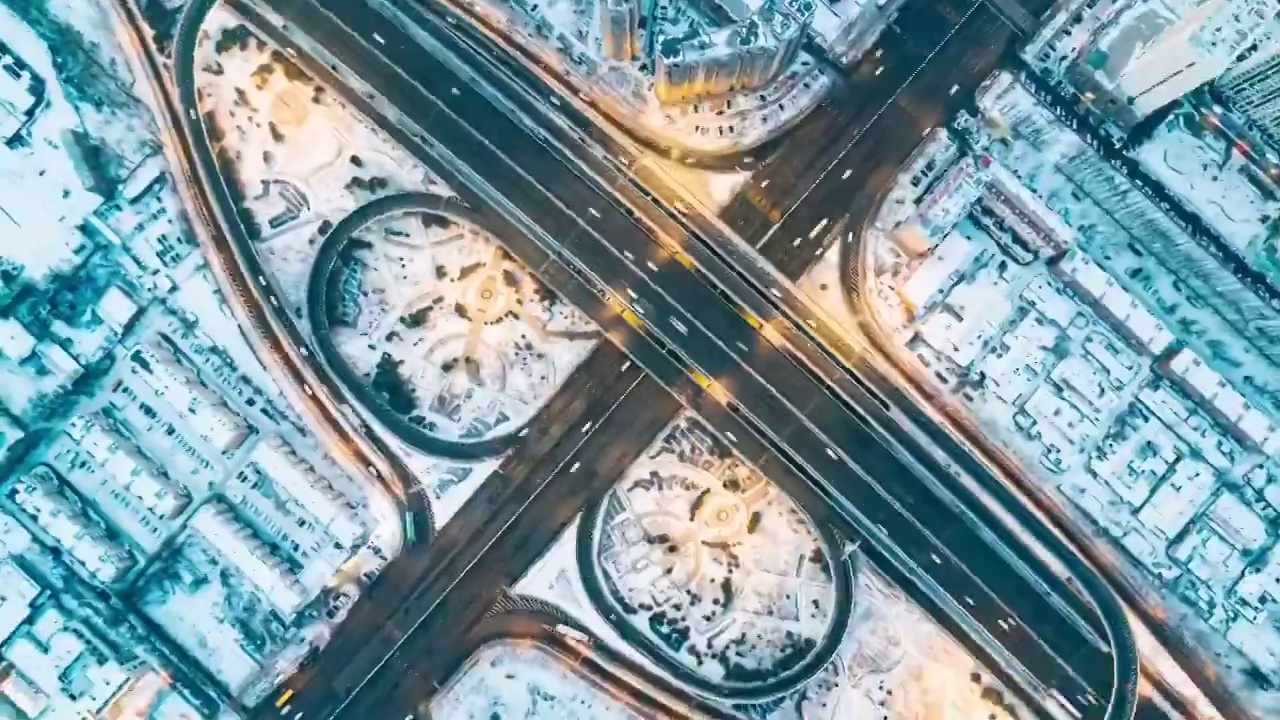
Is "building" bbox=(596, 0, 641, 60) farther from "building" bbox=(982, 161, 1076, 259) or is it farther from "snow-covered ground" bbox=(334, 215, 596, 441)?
"building" bbox=(982, 161, 1076, 259)

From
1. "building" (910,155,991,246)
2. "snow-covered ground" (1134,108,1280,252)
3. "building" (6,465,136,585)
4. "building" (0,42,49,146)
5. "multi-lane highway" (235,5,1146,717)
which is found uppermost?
"snow-covered ground" (1134,108,1280,252)

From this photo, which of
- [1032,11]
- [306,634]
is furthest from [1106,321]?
[306,634]

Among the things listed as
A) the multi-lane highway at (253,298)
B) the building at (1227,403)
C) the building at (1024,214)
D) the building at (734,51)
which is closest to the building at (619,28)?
the building at (734,51)

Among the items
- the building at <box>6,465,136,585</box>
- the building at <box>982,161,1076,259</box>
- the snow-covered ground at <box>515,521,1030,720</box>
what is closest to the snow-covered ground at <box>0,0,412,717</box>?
the building at <box>6,465,136,585</box>

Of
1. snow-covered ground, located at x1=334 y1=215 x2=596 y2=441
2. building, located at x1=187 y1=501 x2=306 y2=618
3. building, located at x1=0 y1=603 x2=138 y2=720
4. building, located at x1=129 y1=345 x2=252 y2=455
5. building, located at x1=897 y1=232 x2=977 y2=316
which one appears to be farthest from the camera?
snow-covered ground, located at x1=334 y1=215 x2=596 y2=441

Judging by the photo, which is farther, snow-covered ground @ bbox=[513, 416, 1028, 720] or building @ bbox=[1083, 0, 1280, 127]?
snow-covered ground @ bbox=[513, 416, 1028, 720]

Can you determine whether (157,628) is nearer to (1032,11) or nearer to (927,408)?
(927,408)

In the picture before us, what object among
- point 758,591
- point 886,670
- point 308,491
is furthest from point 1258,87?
point 308,491
